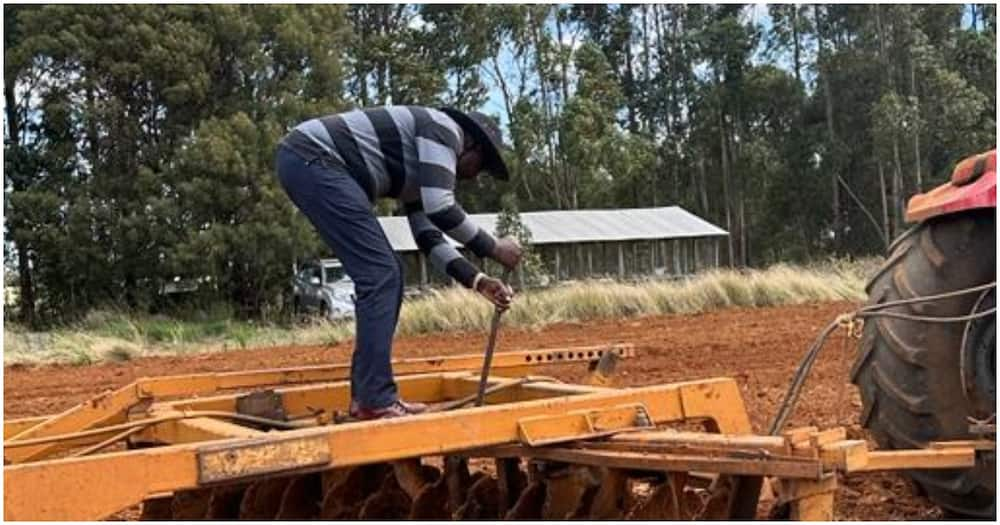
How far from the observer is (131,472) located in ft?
9.87

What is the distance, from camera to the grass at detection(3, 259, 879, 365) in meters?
16.2

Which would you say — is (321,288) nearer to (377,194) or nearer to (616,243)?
(616,243)

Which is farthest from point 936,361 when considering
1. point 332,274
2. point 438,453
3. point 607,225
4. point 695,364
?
point 607,225

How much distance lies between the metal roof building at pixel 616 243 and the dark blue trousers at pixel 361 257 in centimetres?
2750

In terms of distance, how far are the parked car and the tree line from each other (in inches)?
24.6

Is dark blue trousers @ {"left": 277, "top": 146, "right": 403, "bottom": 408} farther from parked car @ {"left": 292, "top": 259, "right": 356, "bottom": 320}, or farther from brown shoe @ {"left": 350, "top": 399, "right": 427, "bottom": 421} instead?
parked car @ {"left": 292, "top": 259, "right": 356, "bottom": 320}

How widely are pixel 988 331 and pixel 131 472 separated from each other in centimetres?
271

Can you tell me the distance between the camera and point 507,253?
4.40 m

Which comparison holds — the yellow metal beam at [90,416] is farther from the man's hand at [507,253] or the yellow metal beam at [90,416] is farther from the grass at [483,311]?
the grass at [483,311]

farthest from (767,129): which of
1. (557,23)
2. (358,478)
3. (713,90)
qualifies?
(358,478)

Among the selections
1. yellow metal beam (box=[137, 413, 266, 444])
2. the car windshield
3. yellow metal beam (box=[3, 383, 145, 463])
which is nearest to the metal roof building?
the car windshield

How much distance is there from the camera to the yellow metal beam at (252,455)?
292 centimetres

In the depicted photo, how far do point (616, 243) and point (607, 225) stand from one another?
0.60 meters

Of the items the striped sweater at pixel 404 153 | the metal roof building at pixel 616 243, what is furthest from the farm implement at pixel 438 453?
the metal roof building at pixel 616 243
